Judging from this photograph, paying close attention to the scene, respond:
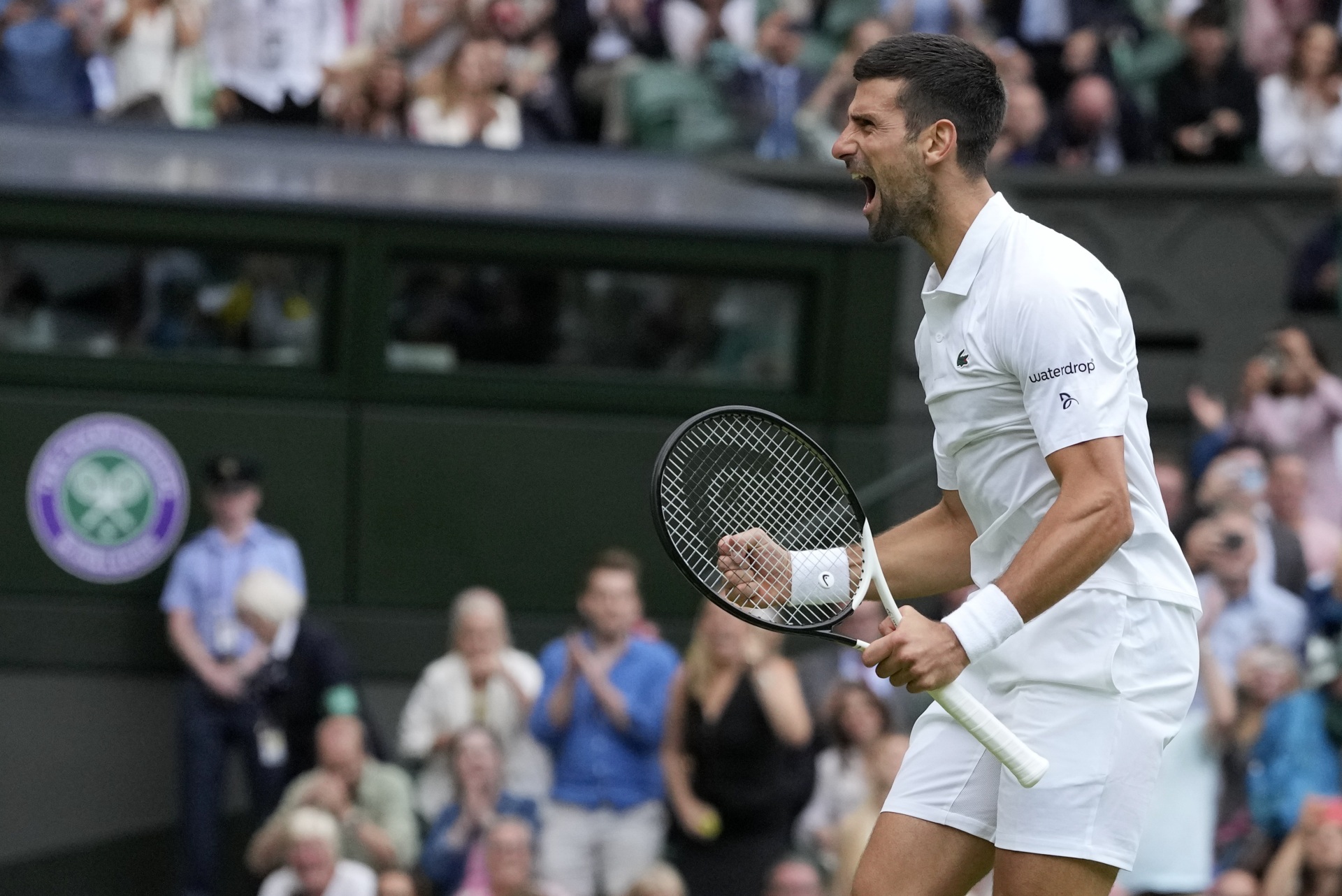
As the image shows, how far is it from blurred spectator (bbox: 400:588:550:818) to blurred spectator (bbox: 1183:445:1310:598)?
245 cm

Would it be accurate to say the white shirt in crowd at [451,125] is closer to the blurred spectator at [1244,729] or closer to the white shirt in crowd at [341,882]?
the white shirt in crowd at [341,882]

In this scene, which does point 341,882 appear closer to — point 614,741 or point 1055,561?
point 614,741

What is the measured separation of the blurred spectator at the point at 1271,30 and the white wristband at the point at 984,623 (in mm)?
8491

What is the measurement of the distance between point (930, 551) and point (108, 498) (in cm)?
552

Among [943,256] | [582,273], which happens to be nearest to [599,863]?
[582,273]

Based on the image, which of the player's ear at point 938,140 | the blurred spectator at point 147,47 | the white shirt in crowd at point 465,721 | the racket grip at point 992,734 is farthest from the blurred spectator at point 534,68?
the racket grip at point 992,734

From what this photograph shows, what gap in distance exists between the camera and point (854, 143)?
11.1ft

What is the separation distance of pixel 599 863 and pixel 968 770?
12.4 feet

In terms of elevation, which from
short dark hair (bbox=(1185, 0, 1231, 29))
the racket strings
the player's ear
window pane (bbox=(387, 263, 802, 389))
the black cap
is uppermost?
short dark hair (bbox=(1185, 0, 1231, 29))

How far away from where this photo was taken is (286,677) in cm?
770

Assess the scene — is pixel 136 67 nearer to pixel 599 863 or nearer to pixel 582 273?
pixel 582 273

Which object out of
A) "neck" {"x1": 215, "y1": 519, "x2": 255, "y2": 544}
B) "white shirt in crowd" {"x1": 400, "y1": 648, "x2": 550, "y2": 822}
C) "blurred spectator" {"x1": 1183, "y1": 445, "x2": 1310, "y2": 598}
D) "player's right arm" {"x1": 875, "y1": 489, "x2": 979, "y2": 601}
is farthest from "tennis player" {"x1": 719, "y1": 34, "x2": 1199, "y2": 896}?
"neck" {"x1": 215, "y1": 519, "x2": 255, "y2": 544}

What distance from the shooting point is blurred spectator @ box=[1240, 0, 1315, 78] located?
1099cm

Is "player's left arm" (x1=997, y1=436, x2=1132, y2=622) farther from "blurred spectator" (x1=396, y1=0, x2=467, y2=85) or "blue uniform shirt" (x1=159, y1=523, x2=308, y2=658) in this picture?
"blurred spectator" (x1=396, y1=0, x2=467, y2=85)
